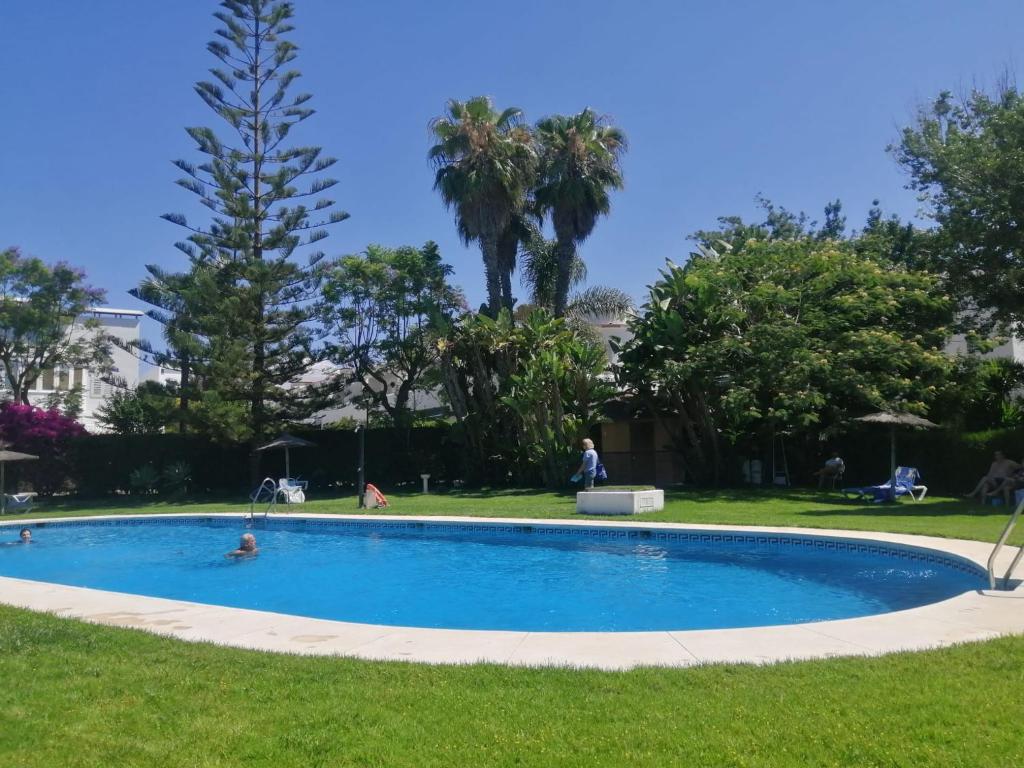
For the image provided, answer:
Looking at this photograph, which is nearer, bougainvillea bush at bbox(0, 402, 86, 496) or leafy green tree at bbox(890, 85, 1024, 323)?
leafy green tree at bbox(890, 85, 1024, 323)

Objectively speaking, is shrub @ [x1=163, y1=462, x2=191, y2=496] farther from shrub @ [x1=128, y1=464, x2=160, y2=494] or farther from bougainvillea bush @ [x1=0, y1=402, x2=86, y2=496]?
bougainvillea bush @ [x1=0, y1=402, x2=86, y2=496]

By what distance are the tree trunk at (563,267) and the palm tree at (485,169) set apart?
1547 mm

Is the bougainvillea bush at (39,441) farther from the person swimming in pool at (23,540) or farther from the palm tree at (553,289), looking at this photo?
the palm tree at (553,289)

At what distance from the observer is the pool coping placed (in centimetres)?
527

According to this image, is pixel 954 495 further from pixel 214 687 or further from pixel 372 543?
pixel 214 687

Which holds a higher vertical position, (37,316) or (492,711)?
(37,316)

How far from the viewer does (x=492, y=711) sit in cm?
409

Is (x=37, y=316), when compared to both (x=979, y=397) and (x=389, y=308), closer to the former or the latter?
(x=389, y=308)

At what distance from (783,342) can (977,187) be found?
4.80 m

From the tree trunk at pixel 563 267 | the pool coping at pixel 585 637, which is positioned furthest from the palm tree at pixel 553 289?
the pool coping at pixel 585 637

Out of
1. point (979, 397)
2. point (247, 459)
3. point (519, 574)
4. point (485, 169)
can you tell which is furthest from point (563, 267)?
point (519, 574)

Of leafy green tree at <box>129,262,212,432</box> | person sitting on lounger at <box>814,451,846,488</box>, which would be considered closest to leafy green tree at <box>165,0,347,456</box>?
leafy green tree at <box>129,262,212,432</box>

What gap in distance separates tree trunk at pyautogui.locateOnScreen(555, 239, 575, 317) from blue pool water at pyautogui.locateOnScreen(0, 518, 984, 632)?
36.3 ft

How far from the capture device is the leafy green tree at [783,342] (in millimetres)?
18094
